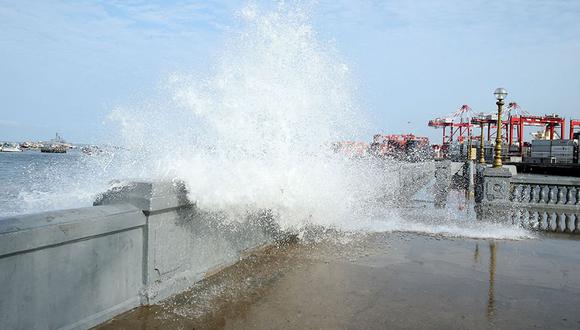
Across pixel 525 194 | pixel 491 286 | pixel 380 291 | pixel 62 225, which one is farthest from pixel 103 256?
pixel 525 194

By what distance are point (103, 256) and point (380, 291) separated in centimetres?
301

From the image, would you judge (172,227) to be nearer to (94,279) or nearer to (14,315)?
(94,279)

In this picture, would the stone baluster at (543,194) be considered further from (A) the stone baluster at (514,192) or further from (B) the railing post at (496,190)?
(B) the railing post at (496,190)

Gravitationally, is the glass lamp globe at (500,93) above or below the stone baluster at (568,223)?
above

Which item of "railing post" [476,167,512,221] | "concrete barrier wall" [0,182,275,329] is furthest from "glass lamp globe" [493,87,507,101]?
"concrete barrier wall" [0,182,275,329]

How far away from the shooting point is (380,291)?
4832 millimetres

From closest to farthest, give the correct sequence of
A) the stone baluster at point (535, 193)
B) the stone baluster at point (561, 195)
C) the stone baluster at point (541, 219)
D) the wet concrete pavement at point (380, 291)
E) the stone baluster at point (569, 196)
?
the wet concrete pavement at point (380, 291) < the stone baluster at point (541, 219) < the stone baluster at point (569, 196) < the stone baluster at point (561, 195) < the stone baluster at point (535, 193)

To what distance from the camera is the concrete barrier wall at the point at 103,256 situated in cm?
294

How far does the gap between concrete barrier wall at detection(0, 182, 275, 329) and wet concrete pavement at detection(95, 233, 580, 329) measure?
24 cm

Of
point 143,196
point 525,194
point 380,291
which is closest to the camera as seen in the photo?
point 143,196

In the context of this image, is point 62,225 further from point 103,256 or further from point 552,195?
point 552,195

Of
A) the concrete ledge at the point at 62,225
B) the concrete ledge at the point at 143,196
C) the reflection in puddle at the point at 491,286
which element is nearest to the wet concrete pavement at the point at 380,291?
the reflection in puddle at the point at 491,286

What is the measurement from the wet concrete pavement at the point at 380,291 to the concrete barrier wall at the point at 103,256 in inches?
9.5

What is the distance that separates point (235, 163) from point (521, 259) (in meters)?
4.70
